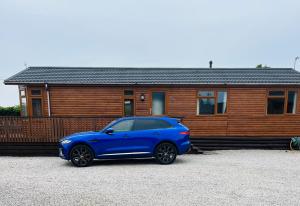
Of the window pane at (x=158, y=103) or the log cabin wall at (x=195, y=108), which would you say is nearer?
the log cabin wall at (x=195, y=108)

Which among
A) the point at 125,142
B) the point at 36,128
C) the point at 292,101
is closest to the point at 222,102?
the point at 292,101

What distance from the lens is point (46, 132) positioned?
724 cm

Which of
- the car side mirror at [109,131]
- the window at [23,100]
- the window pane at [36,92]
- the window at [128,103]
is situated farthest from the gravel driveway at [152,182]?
the window pane at [36,92]

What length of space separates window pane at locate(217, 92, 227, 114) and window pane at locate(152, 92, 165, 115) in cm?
286

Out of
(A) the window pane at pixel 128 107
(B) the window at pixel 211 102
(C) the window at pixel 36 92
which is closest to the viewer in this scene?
(C) the window at pixel 36 92

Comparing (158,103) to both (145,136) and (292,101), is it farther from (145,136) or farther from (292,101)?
(292,101)

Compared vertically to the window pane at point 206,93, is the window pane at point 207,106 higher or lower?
lower

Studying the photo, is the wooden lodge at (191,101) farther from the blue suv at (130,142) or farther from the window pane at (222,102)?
the blue suv at (130,142)

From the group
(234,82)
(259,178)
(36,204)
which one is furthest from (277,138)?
(36,204)

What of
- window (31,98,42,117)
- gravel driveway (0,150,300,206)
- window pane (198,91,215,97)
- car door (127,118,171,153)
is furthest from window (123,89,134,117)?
window (31,98,42,117)

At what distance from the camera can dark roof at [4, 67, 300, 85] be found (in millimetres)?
8570

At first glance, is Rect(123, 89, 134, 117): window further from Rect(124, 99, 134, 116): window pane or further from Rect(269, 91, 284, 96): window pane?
Rect(269, 91, 284, 96): window pane

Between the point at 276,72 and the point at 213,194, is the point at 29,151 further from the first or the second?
the point at 276,72

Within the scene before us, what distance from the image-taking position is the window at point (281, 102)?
8617 millimetres
